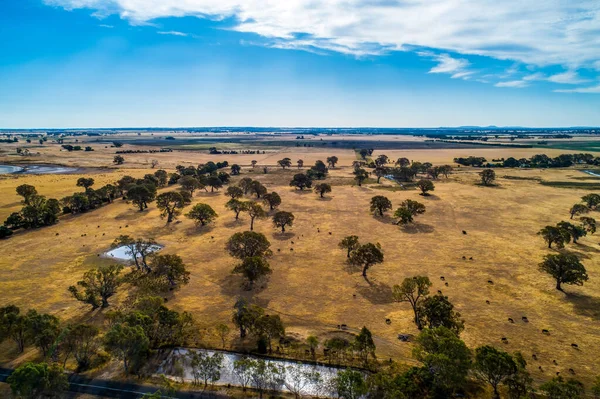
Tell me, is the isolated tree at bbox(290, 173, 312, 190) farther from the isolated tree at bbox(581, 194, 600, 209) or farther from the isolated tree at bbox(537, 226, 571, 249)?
the isolated tree at bbox(581, 194, 600, 209)

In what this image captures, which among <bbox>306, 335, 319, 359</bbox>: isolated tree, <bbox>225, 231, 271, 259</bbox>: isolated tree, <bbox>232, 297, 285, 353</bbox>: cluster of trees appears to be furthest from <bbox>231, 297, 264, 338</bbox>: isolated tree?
<bbox>225, 231, 271, 259</bbox>: isolated tree

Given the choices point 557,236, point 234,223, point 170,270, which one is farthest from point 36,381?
point 557,236

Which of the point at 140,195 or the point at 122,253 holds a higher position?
the point at 140,195

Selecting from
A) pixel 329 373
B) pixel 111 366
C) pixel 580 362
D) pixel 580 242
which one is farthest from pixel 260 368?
pixel 580 242

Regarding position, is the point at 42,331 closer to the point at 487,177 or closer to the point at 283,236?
the point at 283,236

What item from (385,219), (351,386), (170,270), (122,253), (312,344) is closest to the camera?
(351,386)

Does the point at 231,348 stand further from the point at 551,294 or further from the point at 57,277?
the point at 551,294

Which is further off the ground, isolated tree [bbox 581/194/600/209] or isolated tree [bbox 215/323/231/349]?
isolated tree [bbox 581/194/600/209]
